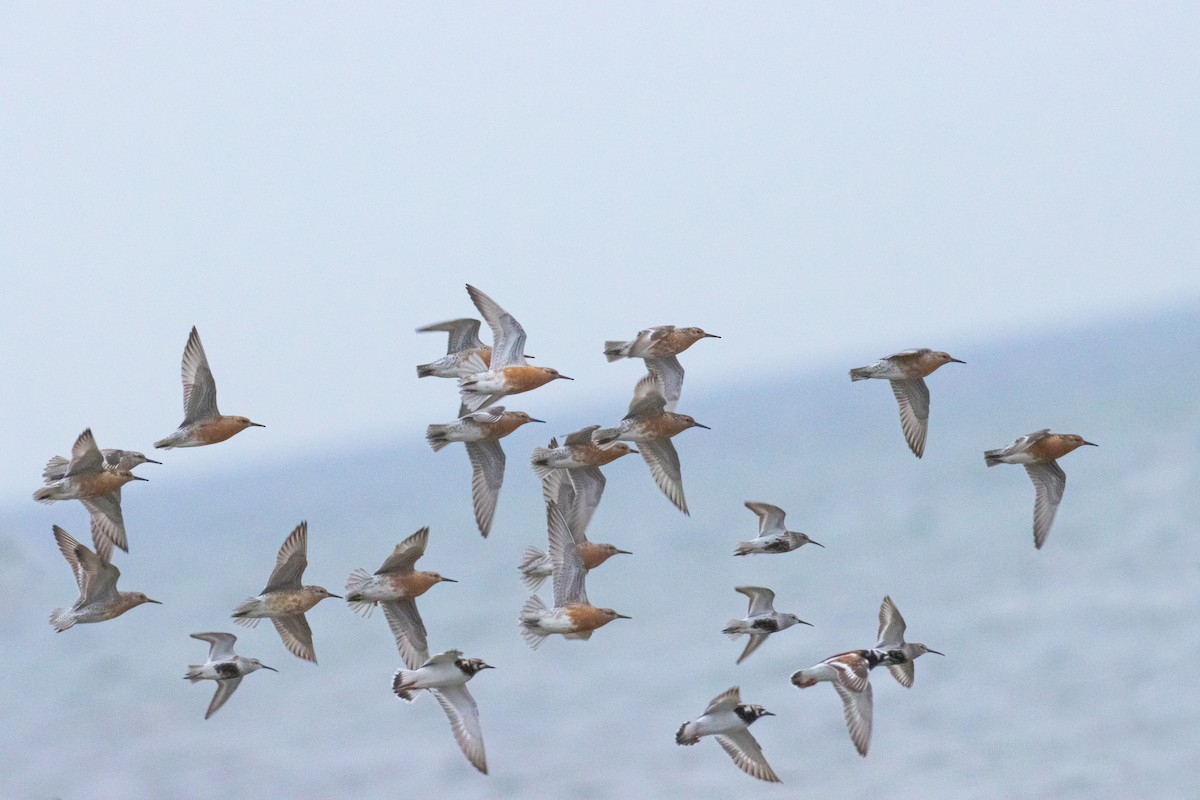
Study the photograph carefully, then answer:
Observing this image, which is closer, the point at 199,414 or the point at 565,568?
the point at 565,568

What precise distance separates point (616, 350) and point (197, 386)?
3679mm

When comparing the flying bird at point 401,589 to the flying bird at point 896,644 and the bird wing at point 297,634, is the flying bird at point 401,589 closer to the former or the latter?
the bird wing at point 297,634

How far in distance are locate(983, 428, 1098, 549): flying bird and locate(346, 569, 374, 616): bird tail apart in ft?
17.8

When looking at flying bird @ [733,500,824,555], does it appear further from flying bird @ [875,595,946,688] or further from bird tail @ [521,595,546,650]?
bird tail @ [521,595,546,650]

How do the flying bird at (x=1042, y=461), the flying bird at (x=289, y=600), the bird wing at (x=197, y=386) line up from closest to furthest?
1. the flying bird at (x=289, y=600)
2. the bird wing at (x=197, y=386)
3. the flying bird at (x=1042, y=461)

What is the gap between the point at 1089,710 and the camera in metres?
42.7

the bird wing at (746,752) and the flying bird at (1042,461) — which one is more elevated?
the flying bird at (1042,461)

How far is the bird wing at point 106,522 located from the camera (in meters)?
14.1

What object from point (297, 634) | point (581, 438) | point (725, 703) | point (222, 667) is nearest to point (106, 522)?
point (222, 667)

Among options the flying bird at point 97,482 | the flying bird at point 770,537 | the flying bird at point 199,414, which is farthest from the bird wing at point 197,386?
the flying bird at point 770,537

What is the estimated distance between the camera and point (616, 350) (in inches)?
563

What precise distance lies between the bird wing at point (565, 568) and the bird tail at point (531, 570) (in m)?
1.09

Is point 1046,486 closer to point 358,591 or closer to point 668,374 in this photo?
point 668,374

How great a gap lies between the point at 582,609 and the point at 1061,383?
159 metres
